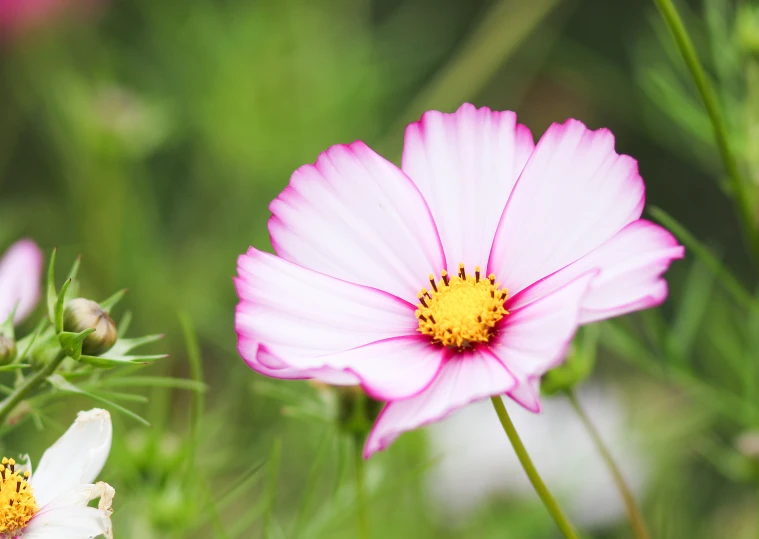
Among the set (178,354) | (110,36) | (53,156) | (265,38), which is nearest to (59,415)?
(178,354)

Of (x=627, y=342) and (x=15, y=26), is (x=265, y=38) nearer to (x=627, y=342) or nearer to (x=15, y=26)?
(x=15, y=26)

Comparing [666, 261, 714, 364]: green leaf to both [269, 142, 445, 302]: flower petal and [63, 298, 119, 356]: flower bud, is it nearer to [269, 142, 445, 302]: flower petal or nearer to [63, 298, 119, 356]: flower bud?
[269, 142, 445, 302]: flower petal

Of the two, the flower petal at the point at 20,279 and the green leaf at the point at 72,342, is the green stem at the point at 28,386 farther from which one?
the flower petal at the point at 20,279

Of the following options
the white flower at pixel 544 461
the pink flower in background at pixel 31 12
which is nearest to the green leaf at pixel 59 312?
the white flower at pixel 544 461

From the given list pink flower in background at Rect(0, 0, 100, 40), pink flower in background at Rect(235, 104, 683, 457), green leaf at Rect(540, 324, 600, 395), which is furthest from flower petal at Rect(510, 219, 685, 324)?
pink flower in background at Rect(0, 0, 100, 40)

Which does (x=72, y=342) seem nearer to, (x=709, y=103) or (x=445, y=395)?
(x=445, y=395)

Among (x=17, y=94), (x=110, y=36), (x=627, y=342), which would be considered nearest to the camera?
(x=627, y=342)
